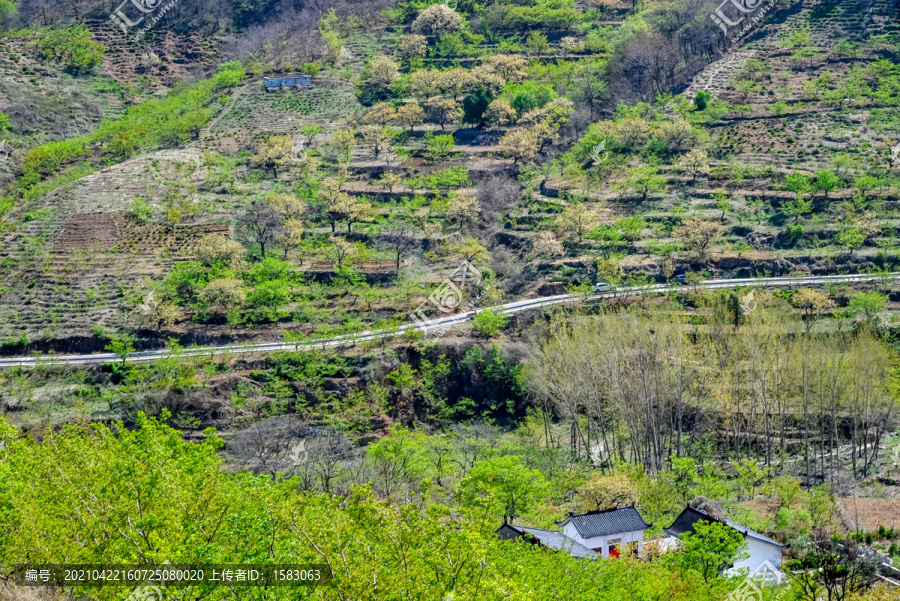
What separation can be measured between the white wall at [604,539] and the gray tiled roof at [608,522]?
0.23 meters

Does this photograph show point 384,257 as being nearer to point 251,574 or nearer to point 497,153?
point 497,153

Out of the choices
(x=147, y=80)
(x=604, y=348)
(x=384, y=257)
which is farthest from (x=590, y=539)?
(x=147, y=80)

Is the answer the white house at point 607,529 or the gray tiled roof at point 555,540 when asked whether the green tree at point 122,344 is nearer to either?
the gray tiled roof at point 555,540

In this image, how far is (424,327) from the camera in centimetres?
7844

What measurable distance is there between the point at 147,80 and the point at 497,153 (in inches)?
2036

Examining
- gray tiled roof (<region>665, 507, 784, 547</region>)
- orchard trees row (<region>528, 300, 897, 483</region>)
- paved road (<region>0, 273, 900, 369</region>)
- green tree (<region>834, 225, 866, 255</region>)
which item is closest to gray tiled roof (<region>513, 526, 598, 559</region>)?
gray tiled roof (<region>665, 507, 784, 547</region>)

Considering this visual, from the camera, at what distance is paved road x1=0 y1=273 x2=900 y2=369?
75938 mm

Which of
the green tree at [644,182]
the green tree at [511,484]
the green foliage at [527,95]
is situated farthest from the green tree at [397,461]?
the green foliage at [527,95]

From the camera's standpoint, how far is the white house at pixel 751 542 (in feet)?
152

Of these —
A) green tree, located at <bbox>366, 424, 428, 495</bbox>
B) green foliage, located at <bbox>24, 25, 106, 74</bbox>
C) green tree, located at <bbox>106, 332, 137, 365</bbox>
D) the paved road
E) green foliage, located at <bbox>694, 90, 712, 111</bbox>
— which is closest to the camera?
green tree, located at <bbox>366, 424, 428, 495</bbox>

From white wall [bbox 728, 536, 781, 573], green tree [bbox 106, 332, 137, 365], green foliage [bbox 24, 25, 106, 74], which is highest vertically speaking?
green foliage [bbox 24, 25, 106, 74]

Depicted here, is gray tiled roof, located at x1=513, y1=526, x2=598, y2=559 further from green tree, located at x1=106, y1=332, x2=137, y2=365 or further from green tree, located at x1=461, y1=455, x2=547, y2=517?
green tree, located at x1=106, y1=332, x2=137, y2=365

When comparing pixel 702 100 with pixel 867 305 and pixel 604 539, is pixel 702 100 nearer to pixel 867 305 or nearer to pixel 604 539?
pixel 867 305

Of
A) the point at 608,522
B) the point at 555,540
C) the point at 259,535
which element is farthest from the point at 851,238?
the point at 259,535
